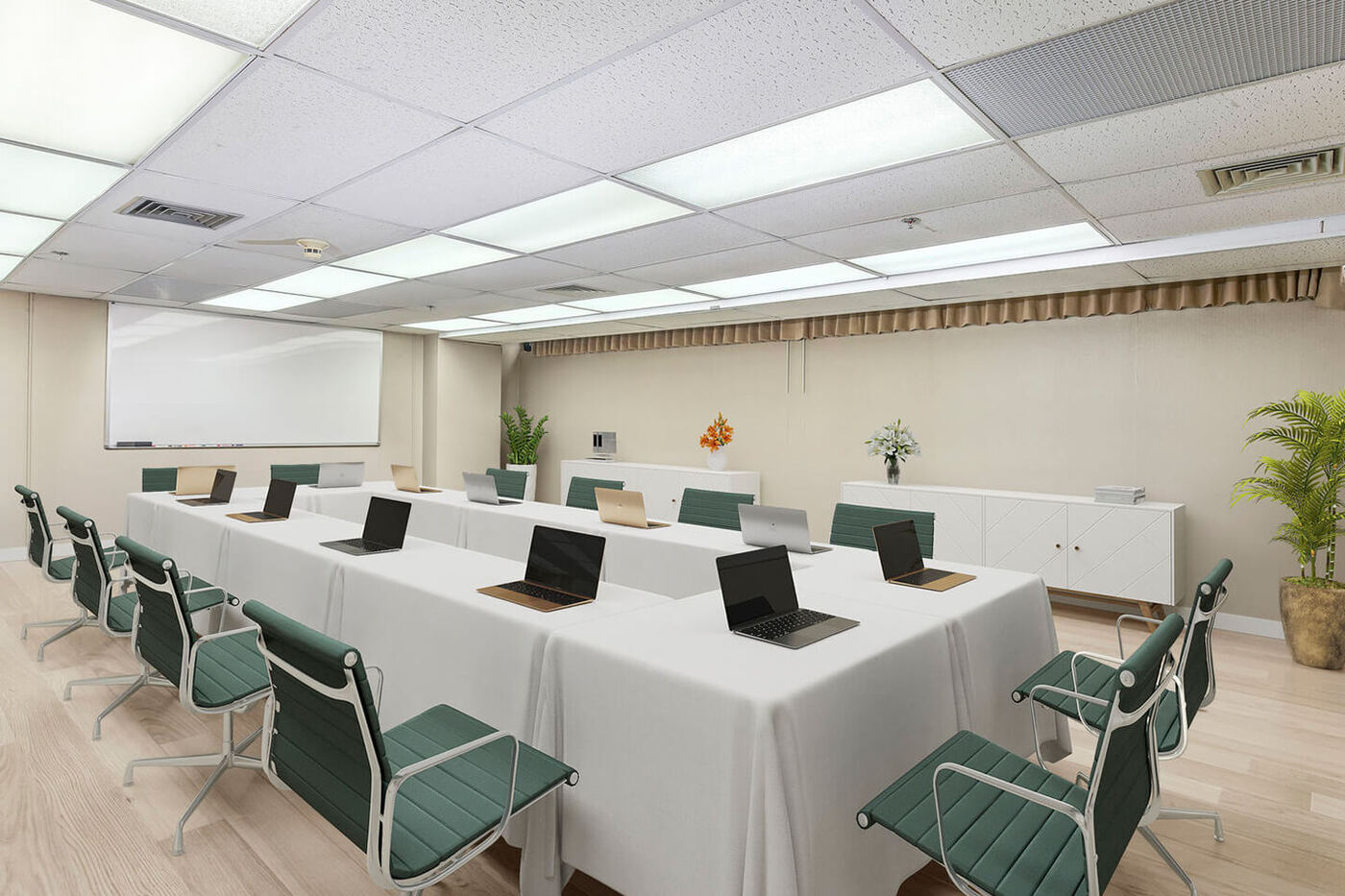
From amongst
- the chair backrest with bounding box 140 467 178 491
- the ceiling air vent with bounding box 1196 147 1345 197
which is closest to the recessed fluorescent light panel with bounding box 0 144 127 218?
the chair backrest with bounding box 140 467 178 491

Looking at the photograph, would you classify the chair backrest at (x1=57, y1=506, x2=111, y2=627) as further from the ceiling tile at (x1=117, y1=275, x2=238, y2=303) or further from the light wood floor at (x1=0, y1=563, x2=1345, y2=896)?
the ceiling tile at (x1=117, y1=275, x2=238, y2=303)

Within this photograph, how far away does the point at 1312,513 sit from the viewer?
4168 mm

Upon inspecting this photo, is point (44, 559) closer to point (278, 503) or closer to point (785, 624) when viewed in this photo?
point (278, 503)

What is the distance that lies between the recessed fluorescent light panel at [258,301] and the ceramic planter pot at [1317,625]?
297 inches

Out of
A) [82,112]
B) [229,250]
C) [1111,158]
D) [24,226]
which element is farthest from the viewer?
[229,250]

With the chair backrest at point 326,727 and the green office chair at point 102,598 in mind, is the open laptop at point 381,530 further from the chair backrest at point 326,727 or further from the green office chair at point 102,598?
the chair backrest at point 326,727

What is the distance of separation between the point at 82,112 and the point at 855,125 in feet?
9.04

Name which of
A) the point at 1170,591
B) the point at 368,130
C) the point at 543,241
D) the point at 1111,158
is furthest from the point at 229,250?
the point at 1170,591

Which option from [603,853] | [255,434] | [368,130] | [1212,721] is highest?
[368,130]

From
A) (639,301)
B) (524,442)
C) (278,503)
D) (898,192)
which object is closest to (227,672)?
(278,503)

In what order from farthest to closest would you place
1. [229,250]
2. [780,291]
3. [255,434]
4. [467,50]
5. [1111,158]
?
[255,434]
[780,291]
[229,250]
[1111,158]
[467,50]

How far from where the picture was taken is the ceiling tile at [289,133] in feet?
7.55

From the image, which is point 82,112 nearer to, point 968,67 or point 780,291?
point 968,67

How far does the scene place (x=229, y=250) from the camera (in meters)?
4.51
